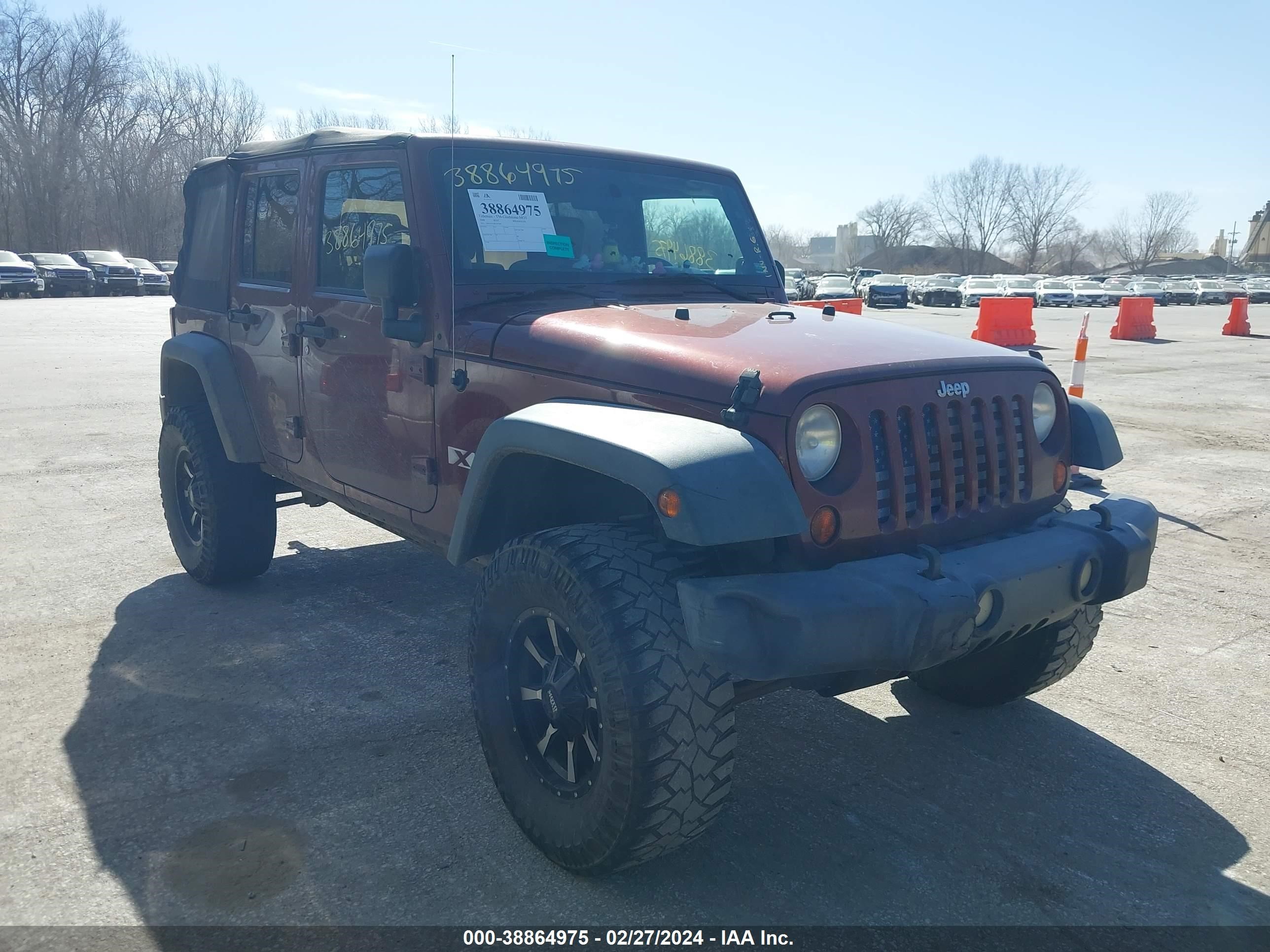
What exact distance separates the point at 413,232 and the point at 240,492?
2.06 metres

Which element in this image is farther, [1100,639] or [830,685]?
[1100,639]

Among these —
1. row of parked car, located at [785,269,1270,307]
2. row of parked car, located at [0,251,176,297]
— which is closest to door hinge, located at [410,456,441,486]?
row of parked car, located at [785,269,1270,307]

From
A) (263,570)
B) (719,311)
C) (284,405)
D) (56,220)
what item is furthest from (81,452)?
(56,220)

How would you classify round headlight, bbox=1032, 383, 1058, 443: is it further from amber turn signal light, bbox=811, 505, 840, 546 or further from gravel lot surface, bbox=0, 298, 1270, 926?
gravel lot surface, bbox=0, 298, 1270, 926

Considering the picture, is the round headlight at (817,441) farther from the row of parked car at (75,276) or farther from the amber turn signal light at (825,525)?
the row of parked car at (75,276)

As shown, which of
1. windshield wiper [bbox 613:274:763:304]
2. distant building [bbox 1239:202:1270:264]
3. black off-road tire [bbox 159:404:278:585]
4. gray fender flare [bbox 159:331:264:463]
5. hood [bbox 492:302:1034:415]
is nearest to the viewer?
hood [bbox 492:302:1034:415]

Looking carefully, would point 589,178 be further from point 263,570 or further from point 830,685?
point 263,570

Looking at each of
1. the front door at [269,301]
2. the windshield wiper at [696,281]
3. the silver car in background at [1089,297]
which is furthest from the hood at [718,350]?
the silver car in background at [1089,297]

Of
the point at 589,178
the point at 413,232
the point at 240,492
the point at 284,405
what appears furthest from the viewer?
the point at 240,492

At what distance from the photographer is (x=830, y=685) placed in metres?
2.91

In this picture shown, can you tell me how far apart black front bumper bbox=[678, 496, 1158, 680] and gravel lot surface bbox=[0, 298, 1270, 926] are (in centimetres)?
69

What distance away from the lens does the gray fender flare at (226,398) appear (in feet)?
15.6

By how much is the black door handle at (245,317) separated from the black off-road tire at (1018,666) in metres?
3.14

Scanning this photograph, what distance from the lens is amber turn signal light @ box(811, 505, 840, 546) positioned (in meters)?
2.65
